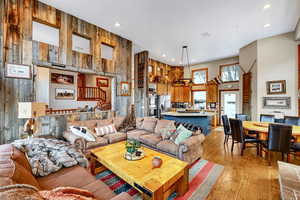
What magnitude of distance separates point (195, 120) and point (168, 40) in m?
3.27

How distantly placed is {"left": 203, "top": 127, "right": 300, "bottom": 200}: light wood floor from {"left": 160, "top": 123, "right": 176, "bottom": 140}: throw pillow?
1.07 meters

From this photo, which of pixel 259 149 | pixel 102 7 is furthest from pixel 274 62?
pixel 102 7

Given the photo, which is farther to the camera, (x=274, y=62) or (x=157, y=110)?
(x=157, y=110)

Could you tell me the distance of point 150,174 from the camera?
1724mm

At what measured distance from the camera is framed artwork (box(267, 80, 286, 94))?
4.29 meters

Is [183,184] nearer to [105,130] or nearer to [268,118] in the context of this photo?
[105,130]

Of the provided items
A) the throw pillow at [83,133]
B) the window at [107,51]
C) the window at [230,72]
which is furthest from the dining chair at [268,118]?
the window at [107,51]

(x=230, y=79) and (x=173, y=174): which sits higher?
(x=230, y=79)

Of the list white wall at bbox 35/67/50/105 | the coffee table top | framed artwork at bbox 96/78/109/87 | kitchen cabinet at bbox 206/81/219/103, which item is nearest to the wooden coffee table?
the coffee table top

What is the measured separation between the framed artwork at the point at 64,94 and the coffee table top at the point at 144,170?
14.6ft

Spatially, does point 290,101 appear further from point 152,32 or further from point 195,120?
point 152,32

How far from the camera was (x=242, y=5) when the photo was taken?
9.66 feet

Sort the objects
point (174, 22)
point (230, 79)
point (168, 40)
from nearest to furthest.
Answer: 1. point (174, 22)
2. point (168, 40)
3. point (230, 79)

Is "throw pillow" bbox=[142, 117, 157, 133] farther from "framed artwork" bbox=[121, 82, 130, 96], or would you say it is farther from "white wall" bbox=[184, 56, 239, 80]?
"white wall" bbox=[184, 56, 239, 80]
